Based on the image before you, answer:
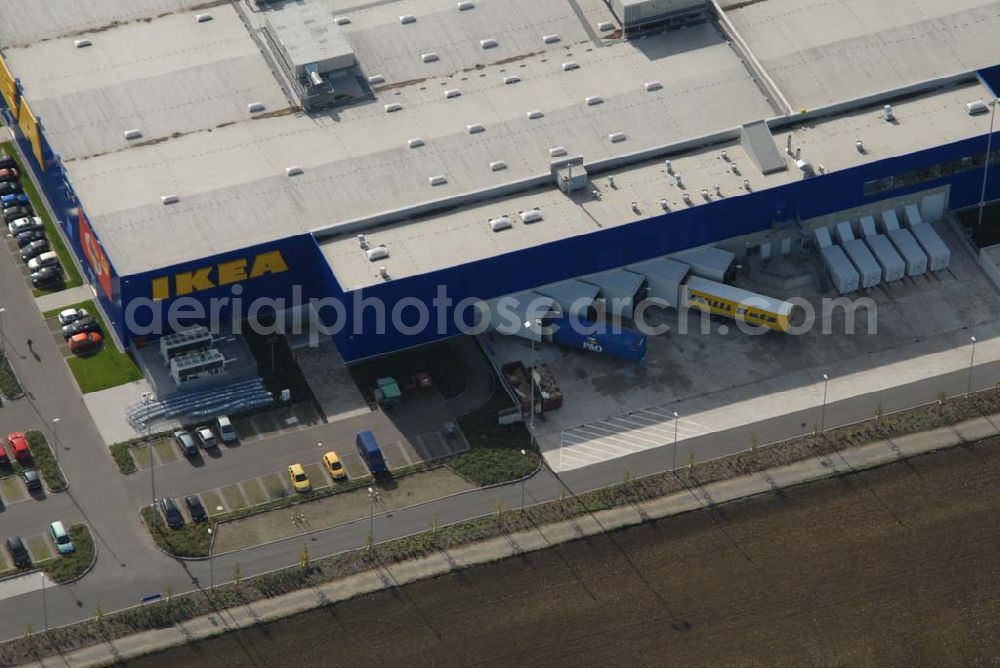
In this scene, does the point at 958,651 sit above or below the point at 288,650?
below

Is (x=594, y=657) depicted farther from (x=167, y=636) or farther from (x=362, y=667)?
(x=167, y=636)

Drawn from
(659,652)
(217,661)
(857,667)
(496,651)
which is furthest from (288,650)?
(857,667)

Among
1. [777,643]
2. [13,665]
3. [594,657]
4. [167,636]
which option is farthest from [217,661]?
[777,643]

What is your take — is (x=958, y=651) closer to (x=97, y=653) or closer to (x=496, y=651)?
(x=496, y=651)

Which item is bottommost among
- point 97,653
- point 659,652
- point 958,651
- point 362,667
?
point 958,651

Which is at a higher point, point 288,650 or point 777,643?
point 288,650

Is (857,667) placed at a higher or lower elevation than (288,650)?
lower

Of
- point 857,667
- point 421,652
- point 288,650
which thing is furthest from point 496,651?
point 857,667

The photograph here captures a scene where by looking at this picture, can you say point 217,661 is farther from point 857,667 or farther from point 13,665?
point 857,667
